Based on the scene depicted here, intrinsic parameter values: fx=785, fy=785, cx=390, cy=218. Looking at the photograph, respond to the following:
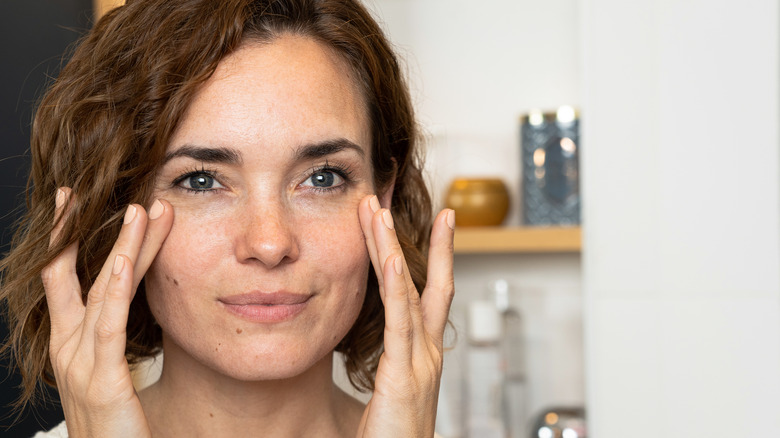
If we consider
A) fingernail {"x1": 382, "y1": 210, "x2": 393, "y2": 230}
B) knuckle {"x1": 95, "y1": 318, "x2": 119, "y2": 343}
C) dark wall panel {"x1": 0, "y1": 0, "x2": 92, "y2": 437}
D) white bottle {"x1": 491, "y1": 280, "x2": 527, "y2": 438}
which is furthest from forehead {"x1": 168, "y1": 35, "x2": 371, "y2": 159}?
white bottle {"x1": 491, "y1": 280, "x2": 527, "y2": 438}

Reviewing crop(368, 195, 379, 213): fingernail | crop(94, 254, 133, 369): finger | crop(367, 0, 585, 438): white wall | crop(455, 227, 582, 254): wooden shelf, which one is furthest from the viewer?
crop(367, 0, 585, 438): white wall

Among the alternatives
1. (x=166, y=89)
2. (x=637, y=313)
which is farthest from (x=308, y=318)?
(x=637, y=313)

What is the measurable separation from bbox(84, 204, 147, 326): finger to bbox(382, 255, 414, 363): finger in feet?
0.91

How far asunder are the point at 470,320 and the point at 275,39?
3.40 feet

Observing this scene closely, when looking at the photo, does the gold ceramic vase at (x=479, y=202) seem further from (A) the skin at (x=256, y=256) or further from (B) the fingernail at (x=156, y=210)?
(B) the fingernail at (x=156, y=210)

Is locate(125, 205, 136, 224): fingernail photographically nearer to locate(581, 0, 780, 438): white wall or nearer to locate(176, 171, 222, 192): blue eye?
locate(176, 171, 222, 192): blue eye

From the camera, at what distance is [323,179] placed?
95cm

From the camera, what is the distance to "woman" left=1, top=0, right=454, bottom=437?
88 cm

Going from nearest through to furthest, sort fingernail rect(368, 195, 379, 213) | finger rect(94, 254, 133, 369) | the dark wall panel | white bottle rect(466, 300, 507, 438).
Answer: finger rect(94, 254, 133, 369) < fingernail rect(368, 195, 379, 213) < the dark wall panel < white bottle rect(466, 300, 507, 438)

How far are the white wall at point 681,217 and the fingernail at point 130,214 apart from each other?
958mm

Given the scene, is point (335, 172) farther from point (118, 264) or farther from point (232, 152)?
point (118, 264)

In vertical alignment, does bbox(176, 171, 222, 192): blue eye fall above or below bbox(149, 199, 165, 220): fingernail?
above

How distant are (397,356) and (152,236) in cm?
31

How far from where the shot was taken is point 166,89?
2.95ft
